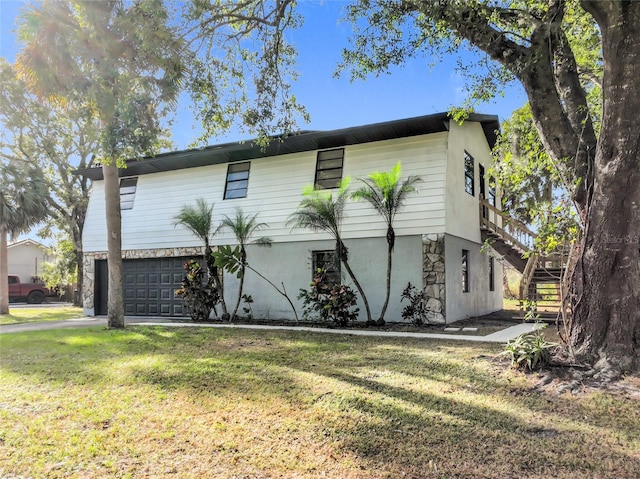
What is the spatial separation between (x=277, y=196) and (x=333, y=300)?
380 cm

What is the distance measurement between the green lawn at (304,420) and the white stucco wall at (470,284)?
14.9ft

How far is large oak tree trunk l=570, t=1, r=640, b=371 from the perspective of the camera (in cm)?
493

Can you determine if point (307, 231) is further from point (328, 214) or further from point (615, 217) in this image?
point (615, 217)

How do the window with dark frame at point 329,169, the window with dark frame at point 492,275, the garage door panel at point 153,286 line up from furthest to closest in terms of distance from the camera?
the window with dark frame at point 492,275, the garage door panel at point 153,286, the window with dark frame at point 329,169

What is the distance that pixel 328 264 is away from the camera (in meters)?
12.1

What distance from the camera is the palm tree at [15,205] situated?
16.8 m

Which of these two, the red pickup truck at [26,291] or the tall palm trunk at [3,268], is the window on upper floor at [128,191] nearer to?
the tall palm trunk at [3,268]

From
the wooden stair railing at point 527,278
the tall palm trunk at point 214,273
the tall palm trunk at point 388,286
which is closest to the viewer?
the tall palm trunk at point 388,286

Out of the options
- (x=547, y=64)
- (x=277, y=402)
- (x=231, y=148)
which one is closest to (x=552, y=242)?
(x=547, y=64)

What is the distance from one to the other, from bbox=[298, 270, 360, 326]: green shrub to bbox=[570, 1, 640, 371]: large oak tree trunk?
5677 millimetres

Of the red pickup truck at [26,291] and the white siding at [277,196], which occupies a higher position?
the white siding at [277,196]

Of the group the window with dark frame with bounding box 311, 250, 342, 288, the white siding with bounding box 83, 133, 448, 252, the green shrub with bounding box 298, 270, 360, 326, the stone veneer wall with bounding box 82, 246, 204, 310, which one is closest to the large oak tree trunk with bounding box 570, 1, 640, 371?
the white siding with bounding box 83, 133, 448, 252

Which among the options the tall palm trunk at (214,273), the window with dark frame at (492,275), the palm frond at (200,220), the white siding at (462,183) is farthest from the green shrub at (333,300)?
the window with dark frame at (492,275)

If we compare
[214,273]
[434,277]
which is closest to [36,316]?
[214,273]
